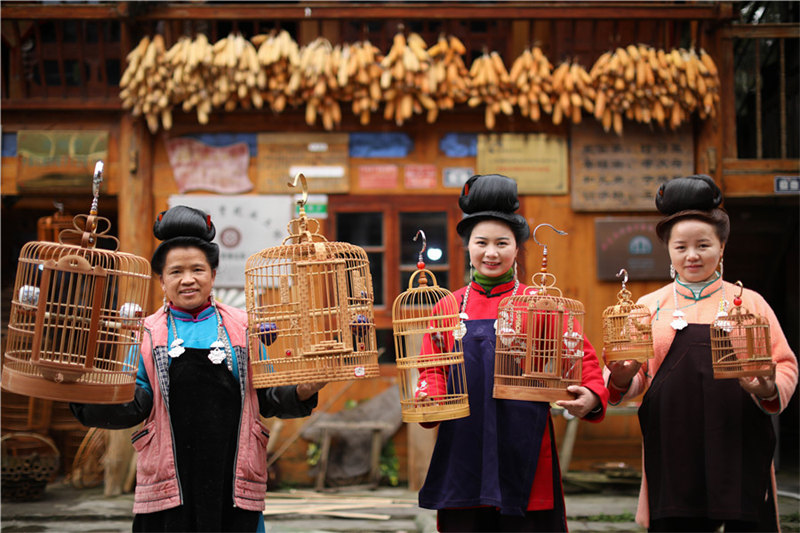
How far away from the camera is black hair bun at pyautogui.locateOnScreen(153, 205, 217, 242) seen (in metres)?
3.82

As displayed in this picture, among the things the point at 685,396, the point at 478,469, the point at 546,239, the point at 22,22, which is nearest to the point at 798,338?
the point at 546,239

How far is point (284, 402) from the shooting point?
→ 12.1 ft

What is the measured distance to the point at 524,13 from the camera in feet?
25.9

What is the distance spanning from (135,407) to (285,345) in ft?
2.39

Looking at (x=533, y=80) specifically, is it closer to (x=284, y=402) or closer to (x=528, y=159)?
(x=528, y=159)

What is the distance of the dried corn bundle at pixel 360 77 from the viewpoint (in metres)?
7.62

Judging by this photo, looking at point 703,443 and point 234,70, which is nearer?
point 703,443

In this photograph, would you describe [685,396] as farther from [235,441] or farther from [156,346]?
[156,346]

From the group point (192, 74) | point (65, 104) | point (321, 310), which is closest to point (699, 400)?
point (321, 310)

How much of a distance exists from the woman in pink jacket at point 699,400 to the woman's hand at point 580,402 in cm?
28

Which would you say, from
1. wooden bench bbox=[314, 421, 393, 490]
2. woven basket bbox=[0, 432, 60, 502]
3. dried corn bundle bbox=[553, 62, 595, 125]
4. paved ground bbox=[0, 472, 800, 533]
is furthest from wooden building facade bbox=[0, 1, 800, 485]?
woven basket bbox=[0, 432, 60, 502]

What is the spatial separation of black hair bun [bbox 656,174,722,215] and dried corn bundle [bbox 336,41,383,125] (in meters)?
4.21

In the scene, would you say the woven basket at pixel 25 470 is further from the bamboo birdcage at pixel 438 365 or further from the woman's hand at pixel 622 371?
the woman's hand at pixel 622 371

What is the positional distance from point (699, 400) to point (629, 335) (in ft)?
1.49
